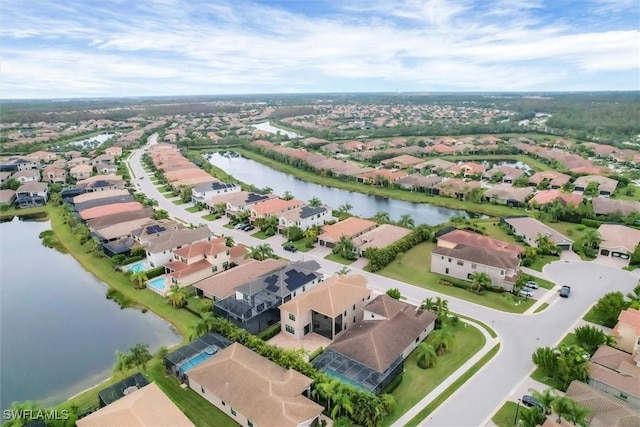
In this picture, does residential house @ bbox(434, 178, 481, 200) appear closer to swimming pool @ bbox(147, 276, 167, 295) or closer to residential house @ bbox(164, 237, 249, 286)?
residential house @ bbox(164, 237, 249, 286)

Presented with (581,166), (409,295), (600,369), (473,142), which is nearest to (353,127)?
(473,142)

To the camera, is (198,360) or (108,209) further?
(108,209)

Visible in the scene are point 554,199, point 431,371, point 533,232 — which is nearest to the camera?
point 431,371

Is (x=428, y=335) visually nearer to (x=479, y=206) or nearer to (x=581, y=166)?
(x=479, y=206)

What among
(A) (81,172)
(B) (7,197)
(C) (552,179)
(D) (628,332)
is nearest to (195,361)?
(D) (628,332)

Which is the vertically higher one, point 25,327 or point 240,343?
point 240,343

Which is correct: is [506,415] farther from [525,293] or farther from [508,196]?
[508,196]

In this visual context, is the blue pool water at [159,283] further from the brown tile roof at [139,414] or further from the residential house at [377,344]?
the residential house at [377,344]
